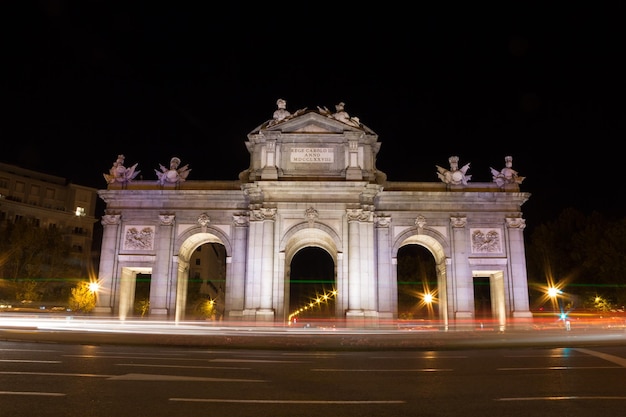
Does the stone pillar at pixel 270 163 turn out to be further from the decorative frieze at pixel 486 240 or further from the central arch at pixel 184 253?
the decorative frieze at pixel 486 240

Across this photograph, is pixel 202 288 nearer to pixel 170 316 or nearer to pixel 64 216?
pixel 64 216

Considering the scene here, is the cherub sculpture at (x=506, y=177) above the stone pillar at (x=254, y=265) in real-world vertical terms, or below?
above

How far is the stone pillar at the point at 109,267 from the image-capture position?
44838mm

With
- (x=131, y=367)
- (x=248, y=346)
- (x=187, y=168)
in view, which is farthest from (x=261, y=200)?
(x=131, y=367)

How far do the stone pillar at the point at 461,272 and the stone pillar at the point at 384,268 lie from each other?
546 centimetres

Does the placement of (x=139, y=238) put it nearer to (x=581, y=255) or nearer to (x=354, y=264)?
(x=354, y=264)

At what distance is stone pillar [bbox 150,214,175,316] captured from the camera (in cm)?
4494

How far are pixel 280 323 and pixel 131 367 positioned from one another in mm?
26185

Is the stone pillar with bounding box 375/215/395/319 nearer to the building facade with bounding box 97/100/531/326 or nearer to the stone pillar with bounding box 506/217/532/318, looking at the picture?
the building facade with bounding box 97/100/531/326

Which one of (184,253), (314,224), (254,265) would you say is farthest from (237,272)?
(314,224)

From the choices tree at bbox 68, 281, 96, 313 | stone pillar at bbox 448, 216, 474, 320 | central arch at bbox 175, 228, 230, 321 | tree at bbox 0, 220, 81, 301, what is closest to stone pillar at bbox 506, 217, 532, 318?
stone pillar at bbox 448, 216, 474, 320

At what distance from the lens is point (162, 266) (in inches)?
1795

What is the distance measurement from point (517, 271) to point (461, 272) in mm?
4739

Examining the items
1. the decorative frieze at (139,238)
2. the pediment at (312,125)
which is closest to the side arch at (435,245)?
the pediment at (312,125)
